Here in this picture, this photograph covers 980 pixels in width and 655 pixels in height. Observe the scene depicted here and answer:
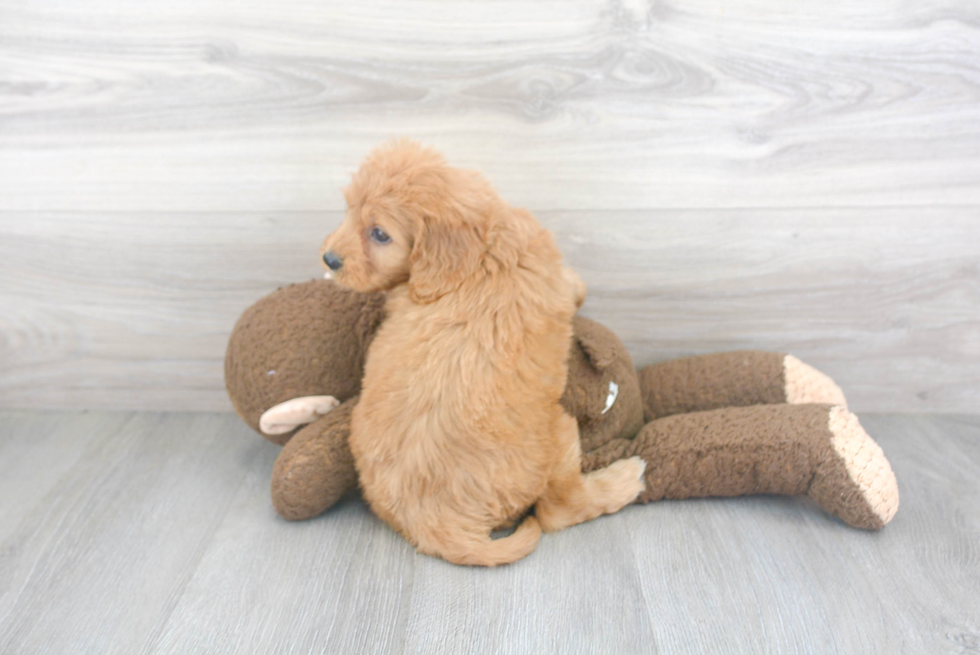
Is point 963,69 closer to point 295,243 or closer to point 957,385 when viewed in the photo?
point 957,385

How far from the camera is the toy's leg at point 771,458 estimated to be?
0.85 m

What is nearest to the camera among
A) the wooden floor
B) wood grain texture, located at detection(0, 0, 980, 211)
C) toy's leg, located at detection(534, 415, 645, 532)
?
the wooden floor

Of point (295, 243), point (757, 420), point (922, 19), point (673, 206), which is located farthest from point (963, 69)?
point (295, 243)

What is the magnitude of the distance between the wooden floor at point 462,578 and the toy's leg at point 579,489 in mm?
22

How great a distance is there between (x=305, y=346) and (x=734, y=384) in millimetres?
633

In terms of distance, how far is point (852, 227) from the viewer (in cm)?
105

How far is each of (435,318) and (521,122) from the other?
0.38 metres

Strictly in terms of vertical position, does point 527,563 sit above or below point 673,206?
below

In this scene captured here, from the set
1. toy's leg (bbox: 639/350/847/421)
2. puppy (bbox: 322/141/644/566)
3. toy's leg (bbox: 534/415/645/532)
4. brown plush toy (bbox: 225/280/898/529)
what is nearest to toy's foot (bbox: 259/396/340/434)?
brown plush toy (bbox: 225/280/898/529)

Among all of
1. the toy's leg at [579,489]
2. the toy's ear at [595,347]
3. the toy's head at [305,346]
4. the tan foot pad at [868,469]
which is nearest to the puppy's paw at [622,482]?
the toy's leg at [579,489]

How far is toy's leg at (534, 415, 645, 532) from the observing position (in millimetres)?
840

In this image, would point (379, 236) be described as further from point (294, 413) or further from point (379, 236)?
point (294, 413)

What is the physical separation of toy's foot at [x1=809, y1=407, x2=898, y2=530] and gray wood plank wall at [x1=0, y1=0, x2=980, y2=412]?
0.28 meters

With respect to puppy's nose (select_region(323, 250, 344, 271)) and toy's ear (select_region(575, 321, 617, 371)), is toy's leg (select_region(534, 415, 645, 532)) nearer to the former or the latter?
toy's ear (select_region(575, 321, 617, 371))
